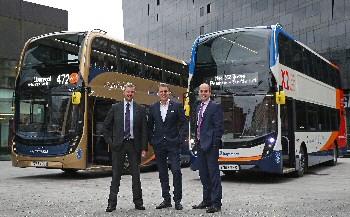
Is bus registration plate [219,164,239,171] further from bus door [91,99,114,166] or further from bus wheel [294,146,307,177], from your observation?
bus door [91,99,114,166]

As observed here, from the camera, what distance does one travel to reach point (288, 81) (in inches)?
494

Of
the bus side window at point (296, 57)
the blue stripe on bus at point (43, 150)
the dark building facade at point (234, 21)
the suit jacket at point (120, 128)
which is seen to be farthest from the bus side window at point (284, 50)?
the dark building facade at point (234, 21)

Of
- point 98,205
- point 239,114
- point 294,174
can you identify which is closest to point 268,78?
point 239,114

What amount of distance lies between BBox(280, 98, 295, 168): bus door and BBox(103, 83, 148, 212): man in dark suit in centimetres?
573

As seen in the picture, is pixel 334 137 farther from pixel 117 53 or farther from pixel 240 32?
pixel 117 53

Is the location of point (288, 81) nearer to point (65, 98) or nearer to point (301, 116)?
point (301, 116)

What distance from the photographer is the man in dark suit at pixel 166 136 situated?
7219mm

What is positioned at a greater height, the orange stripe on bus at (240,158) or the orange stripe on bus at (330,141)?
the orange stripe on bus at (330,141)

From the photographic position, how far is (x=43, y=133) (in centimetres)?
1329

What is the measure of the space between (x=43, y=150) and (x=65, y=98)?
5.02ft

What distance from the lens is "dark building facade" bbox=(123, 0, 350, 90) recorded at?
33.9 meters

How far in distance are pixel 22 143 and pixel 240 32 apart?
21.7ft

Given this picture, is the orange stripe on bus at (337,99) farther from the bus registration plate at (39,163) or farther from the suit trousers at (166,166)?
the suit trousers at (166,166)

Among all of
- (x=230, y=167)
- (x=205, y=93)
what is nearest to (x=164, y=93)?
(x=205, y=93)
